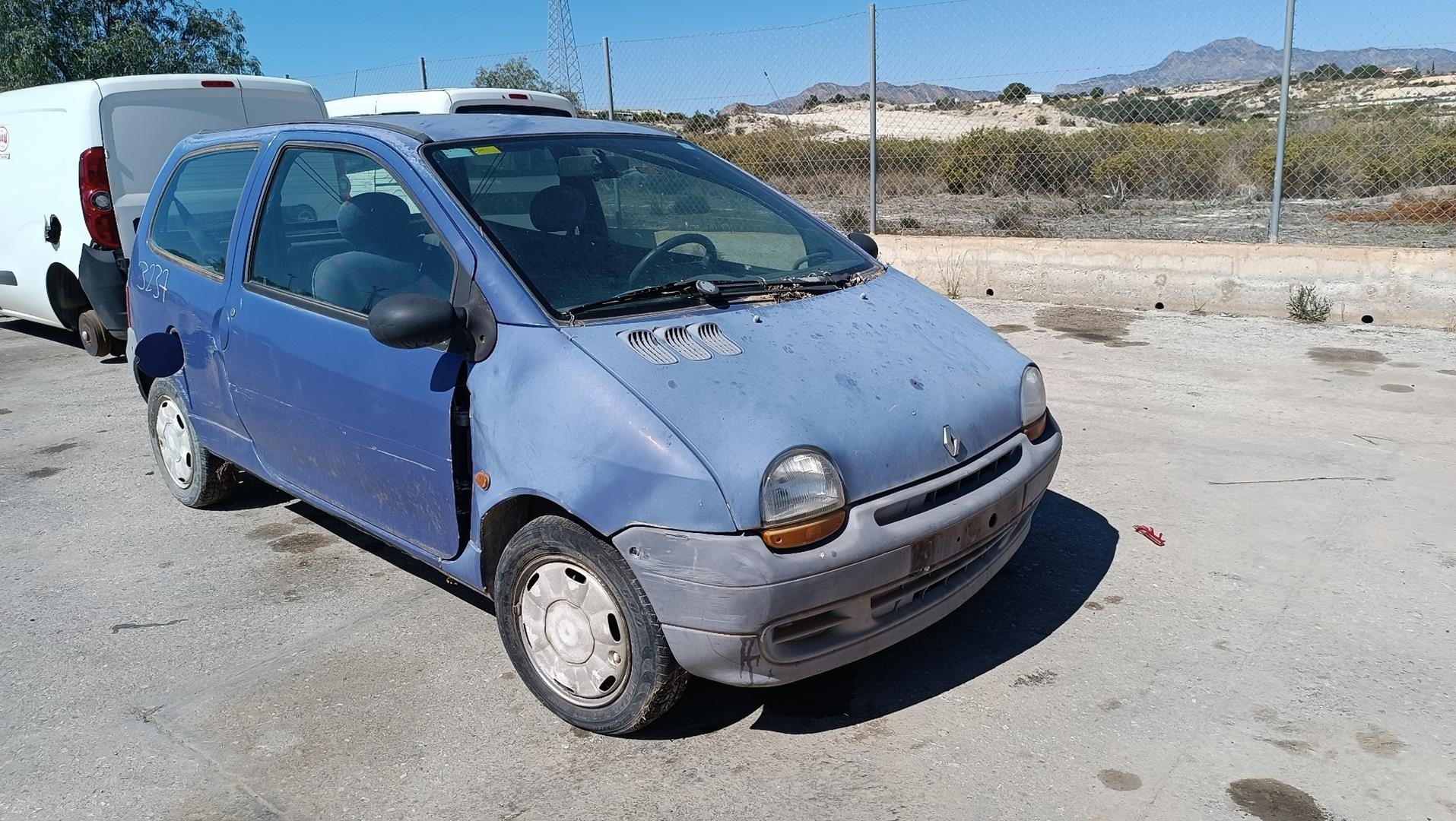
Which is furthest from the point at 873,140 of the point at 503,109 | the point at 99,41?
the point at 99,41

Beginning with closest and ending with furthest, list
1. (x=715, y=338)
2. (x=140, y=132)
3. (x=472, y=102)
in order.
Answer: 1. (x=715, y=338)
2. (x=140, y=132)
3. (x=472, y=102)

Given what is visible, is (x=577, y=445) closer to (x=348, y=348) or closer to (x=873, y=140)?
(x=348, y=348)

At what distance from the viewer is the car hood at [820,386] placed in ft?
9.53

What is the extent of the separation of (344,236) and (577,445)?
154 centimetres

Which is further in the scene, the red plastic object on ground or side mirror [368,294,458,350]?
the red plastic object on ground

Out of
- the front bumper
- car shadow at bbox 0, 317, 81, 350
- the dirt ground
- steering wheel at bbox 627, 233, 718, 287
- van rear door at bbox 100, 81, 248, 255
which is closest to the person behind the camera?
the front bumper

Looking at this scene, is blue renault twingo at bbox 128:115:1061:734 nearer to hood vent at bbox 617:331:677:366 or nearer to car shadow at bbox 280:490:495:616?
hood vent at bbox 617:331:677:366

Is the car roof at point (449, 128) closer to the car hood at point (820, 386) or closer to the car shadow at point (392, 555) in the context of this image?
the car hood at point (820, 386)

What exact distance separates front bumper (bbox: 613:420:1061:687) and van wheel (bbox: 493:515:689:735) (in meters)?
0.09

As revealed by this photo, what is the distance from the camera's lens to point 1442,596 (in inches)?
152

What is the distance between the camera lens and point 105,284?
7473mm

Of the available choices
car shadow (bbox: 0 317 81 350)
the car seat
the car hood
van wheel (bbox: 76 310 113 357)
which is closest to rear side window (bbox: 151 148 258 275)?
the car seat

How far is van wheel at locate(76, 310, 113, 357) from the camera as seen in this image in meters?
8.27

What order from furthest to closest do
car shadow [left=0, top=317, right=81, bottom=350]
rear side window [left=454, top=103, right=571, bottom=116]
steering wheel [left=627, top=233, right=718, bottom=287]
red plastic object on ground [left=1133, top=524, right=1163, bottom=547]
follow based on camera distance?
1. car shadow [left=0, top=317, right=81, bottom=350]
2. rear side window [left=454, top=103, right=571, bottom=116]
3. red plastic object on ground [left=1133, top=524, right=1163, bottom=547]
4. steering wheel [left=627, top=233, right=718, bottom=287]
